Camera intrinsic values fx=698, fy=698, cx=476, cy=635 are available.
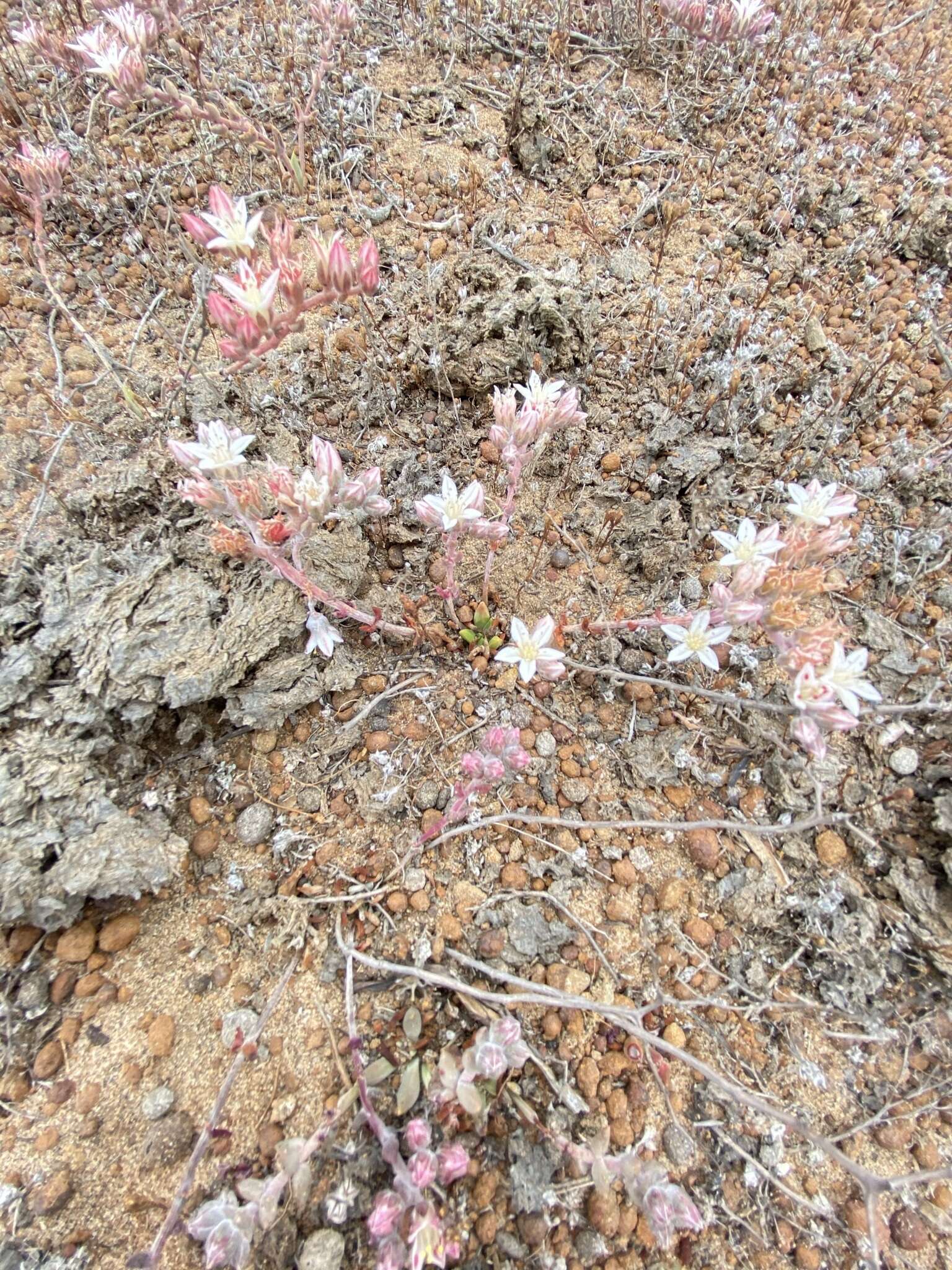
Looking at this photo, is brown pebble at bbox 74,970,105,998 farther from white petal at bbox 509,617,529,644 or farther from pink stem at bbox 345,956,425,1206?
white petal at bbox 509,617,529,644

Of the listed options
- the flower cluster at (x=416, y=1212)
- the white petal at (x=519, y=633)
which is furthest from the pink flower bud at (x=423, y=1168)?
the white petal at (x=519, y=633)

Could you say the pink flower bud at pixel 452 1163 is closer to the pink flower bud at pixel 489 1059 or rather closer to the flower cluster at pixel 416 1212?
the flower cluster at pixel 416 1212

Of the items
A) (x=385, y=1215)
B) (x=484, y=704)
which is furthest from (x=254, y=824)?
(x=385, y=1215)

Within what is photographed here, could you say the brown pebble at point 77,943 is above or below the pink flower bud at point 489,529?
below

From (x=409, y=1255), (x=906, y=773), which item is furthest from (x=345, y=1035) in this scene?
(x=906, y=773)

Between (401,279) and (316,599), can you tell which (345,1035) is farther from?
(401,279)

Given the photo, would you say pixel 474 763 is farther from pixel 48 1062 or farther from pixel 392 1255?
pixel 48 1062
